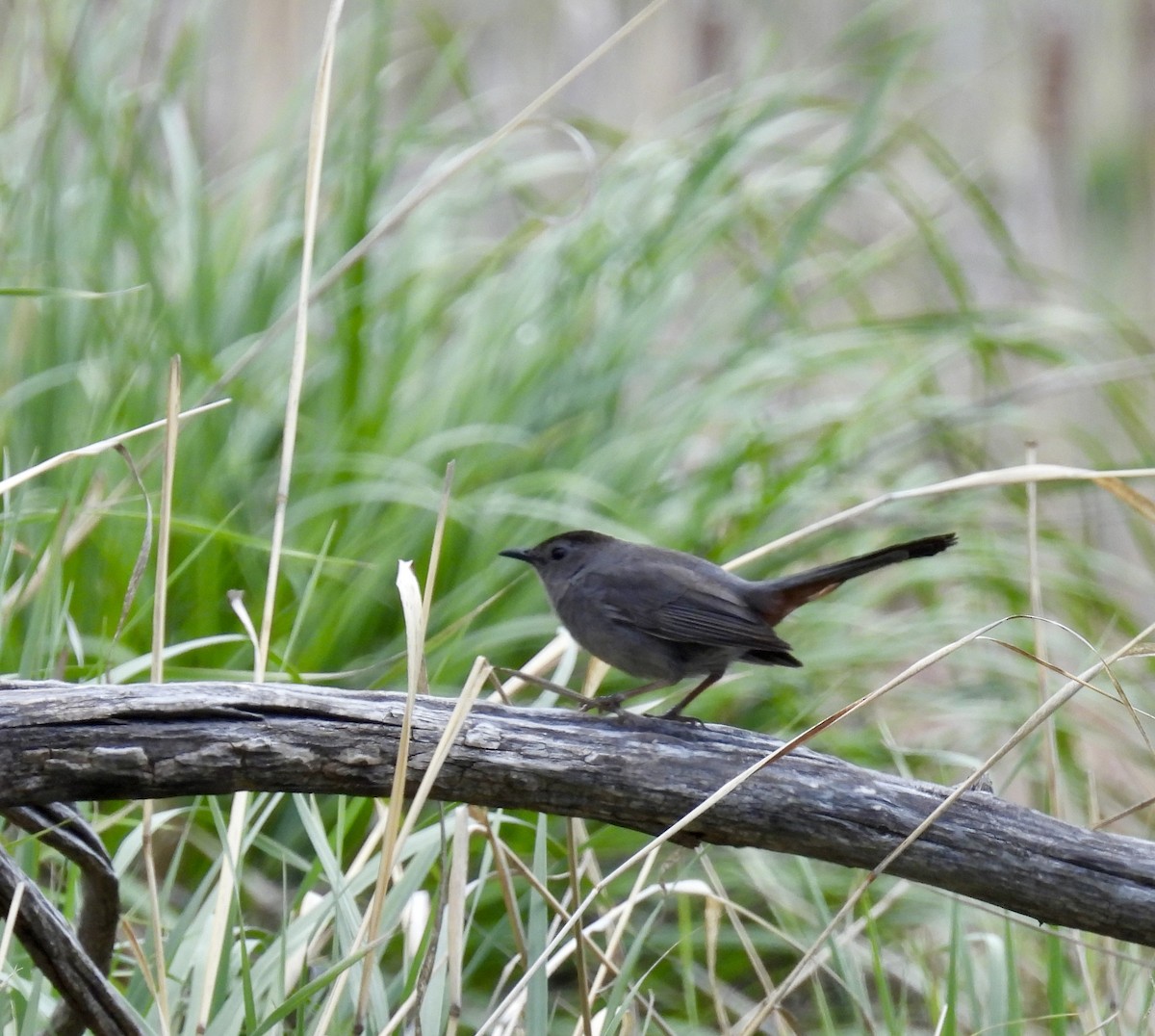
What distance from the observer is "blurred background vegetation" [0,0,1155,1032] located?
2957 millimetres

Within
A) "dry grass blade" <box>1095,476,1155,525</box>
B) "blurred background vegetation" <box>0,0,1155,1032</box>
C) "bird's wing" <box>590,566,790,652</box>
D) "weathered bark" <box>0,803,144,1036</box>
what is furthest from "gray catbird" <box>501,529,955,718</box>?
"weathered bark" <box>0,803,144,1036</box>

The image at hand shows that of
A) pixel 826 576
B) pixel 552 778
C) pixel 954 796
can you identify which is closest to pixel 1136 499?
pixel 826 576

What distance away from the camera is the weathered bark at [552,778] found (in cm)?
147

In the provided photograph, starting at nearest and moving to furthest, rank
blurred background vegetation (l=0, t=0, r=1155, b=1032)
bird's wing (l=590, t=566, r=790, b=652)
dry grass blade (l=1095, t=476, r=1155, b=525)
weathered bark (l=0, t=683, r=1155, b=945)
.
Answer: weathered bark (l=0, t=683, r=1155, b=945), dry grass blade (l=1095, t=476, r=1155, b=525), bird's wing (l=590, t=566, r=790, b=652), blurred background vegetation (l=0, t=0, r=1155, b=1032)

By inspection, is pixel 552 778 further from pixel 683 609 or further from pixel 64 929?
pixel 683 609

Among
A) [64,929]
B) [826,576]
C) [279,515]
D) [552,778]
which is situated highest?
[279,515]

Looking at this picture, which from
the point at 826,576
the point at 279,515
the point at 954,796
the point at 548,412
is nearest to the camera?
the point at 954,796

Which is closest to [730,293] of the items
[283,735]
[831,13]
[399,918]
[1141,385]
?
[1141,385]

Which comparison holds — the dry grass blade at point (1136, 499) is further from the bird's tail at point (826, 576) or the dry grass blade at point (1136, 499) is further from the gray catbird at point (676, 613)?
the gray catbird at point (676, 613)

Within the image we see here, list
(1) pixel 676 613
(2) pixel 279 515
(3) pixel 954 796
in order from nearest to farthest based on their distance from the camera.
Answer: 1. (3) pixel 954 796
2. (2) pixel 279 515
3. (1) pixel 676 613

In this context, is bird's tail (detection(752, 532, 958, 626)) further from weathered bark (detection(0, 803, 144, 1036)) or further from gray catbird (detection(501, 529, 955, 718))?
weathered bark (detection(0, 803, 144, 1036))

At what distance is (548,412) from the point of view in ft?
12.2

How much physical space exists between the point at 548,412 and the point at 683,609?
54.7 inches

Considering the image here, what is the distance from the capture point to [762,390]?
3.80m
